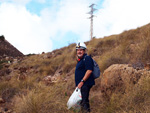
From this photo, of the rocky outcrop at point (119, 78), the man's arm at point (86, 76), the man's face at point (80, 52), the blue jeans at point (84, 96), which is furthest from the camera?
the rocky outcrop at point (119, 78)

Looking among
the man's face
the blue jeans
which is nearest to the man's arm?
the blue jeans

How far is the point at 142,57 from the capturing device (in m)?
5.26

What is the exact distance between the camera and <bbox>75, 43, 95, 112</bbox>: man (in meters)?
2.95

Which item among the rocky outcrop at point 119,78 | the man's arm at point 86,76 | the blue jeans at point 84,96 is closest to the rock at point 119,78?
the rocky outcrop at point 119,78

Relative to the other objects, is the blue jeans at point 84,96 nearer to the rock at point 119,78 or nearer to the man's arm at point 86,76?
the man's arm at point 86,76

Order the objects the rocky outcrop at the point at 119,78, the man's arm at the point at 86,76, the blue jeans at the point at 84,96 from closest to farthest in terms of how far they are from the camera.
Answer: the man's arm at the point at 86,76 < the blue jeans at the point at 84,96 < the rocky outcrop at the point at 119,78

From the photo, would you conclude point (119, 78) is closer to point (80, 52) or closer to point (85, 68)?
point (85, 68)

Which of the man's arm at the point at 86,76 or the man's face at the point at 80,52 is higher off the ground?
the man's face at the point at 80,52

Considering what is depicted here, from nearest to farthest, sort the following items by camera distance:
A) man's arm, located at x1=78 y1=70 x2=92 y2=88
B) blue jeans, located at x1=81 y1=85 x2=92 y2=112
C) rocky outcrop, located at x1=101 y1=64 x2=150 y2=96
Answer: man's arm, located at x1=78 y1=70 x2=92 y2=88, blue jeans, located at x1=81 y1=85 x2=92 y2=112, rocky outcrop, located at x1=101 y1=64 x2=150 y2=96

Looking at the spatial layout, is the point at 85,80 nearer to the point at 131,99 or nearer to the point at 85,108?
the point at 85,108

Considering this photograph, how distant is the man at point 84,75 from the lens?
295cm

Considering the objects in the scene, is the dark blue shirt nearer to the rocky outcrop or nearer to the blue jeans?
the blue jeans

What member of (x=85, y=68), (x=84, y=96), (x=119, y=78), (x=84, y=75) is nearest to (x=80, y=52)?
(x=85, y=68)

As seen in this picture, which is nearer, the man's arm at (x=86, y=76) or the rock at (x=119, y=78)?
the man's arm at (x=86, y=76)
